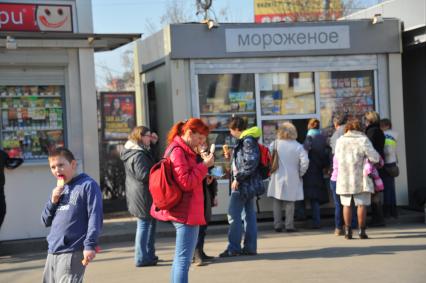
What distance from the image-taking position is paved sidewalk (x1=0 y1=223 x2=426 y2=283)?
7227 millimetres

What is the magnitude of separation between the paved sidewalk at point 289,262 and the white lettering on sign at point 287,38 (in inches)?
128

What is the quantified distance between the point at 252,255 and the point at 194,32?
13.7 feet

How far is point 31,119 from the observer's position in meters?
10.5

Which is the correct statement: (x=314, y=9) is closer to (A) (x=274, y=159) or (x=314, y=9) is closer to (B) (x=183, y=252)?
(A) (x=274, y=159)

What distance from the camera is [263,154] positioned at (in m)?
8.61

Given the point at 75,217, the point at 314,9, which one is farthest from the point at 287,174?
the point at 314,9

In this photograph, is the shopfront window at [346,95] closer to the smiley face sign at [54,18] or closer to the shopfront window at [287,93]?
the shopfront window at [287,93]

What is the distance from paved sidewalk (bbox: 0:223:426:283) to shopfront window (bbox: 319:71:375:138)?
2525mm

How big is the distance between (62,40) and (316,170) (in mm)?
4491

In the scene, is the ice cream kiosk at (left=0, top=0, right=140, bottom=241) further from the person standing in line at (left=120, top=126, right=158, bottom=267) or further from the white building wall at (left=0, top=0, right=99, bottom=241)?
the person standing in line at (left=120, top=126, right=158, bottom=267)

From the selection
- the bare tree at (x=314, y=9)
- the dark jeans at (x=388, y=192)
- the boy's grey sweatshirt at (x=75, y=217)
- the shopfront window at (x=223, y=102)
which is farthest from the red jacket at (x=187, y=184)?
the bare tree at (x=314, y=9)

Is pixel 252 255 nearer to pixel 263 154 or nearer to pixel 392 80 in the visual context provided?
pixel 263 154

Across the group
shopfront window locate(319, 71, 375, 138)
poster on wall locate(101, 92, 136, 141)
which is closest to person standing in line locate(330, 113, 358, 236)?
shopfront window locate(319, 71, 375, 138)

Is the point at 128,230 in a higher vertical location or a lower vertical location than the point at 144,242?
lower
